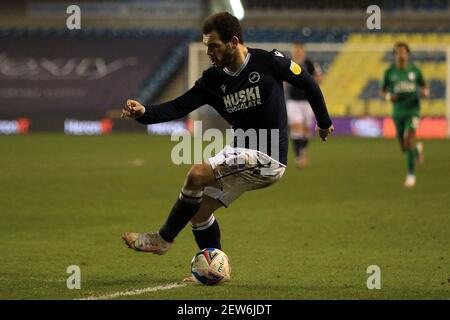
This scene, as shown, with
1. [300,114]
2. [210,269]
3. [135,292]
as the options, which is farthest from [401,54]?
[135,292]

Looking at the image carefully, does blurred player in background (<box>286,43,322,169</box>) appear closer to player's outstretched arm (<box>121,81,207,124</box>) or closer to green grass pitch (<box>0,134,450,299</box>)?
green grass pitch (<box>0,134,450,299</box>)

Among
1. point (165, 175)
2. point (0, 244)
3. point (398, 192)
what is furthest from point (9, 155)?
point (0, 244)

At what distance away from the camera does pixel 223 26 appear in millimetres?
7250

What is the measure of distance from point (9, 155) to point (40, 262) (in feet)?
46.2

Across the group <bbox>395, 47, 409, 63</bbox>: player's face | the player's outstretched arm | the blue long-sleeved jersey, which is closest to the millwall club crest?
the blue long-sleeved jersey

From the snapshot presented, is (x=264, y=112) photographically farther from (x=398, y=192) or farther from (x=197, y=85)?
(x=398, y=192)

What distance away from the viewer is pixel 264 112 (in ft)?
24.6

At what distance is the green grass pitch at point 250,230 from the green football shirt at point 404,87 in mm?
1255

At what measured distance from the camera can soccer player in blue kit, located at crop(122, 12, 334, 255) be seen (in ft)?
24.1

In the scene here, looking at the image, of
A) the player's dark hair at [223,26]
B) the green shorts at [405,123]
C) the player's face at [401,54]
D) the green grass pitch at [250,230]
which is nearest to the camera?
the player's dark hair at [223,26]

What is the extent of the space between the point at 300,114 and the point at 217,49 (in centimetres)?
1386

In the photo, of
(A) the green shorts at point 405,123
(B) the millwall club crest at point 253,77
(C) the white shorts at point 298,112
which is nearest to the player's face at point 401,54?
(A) the green shorts at point 405,123

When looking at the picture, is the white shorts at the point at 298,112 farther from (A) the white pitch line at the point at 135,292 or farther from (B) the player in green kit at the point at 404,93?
(A) the white pitch line at the point at 135,292

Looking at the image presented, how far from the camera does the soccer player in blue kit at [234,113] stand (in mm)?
7348
